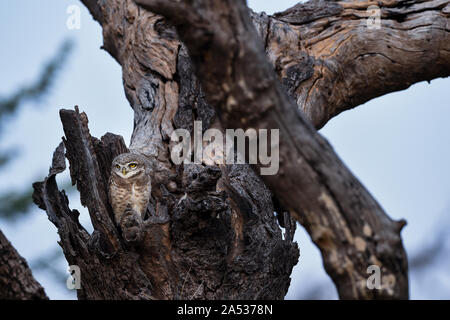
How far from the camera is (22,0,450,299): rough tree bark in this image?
5.65 ft

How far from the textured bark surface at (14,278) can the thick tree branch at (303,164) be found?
971mm

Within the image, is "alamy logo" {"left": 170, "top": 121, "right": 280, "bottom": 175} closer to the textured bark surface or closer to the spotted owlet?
the spotted owlet

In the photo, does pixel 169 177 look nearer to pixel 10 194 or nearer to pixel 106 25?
pixel 106 25

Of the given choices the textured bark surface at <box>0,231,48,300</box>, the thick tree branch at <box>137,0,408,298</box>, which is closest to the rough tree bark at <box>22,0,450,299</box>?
the thick tree branch at <box>137,0,408,298</box>

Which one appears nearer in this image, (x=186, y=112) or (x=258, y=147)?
(x=258, y=147)

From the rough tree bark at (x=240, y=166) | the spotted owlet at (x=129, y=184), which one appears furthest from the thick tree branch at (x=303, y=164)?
the spotted owlet at (x=129, y=184)

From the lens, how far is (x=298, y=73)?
3.73 m

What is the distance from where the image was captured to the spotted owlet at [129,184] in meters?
2.92

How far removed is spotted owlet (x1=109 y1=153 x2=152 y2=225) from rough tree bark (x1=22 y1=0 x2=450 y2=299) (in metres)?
0.06

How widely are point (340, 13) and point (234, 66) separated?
2.59 m

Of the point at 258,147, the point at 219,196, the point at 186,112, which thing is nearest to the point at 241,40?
the point at 258,147

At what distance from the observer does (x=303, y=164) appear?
1.75 metres

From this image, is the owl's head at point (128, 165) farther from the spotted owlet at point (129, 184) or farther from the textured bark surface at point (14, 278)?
the textured bark surface at point (14, 278)

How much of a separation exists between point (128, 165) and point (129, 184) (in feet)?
0.63
